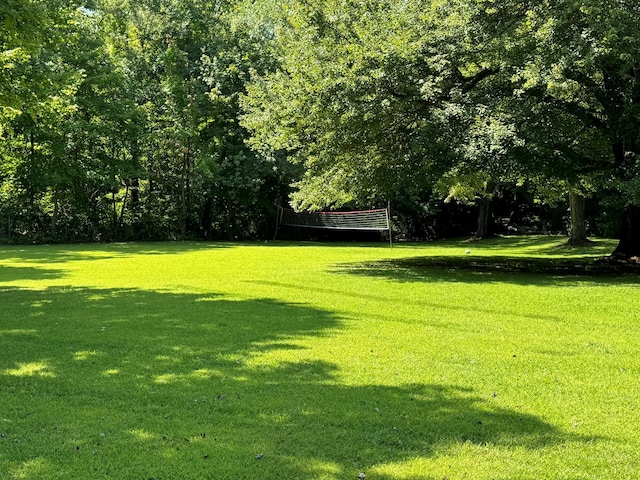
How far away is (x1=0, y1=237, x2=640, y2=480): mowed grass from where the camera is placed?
345cm

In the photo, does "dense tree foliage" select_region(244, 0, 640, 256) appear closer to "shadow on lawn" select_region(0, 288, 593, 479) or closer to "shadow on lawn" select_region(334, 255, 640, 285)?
"shadow on lawn" select_region(334, 255, 640, 285)

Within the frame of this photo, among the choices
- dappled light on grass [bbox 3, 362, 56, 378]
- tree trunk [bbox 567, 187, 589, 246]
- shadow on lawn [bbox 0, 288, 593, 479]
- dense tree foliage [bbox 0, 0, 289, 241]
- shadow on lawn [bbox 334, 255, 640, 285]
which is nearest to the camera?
shadow on lawn [bbox 0, 288, 593, 479]

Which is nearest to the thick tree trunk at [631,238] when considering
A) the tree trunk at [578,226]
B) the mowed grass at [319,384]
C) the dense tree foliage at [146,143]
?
the mowed grass at [319,384]

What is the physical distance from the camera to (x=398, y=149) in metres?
13.8

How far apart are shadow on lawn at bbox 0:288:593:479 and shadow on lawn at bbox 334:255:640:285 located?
6.82 meters

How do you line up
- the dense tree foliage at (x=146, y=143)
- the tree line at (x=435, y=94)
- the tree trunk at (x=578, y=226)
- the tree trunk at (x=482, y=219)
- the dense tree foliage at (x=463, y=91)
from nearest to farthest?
the tree line at (x=435, y=94) → the dense tree foliage at (x=463, y=91) → the tree trunk at (x=578, y=226) → the dense tree foliage at (x=146, y=143) → the tree trunk at (x=482, y=219)

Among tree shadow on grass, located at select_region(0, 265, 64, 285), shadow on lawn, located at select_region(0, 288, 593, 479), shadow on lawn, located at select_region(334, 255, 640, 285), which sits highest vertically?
shadow on lawn, located at select_region(334, 255, 640, 285)

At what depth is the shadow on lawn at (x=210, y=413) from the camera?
3400mm

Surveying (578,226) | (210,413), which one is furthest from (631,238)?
(210,413)

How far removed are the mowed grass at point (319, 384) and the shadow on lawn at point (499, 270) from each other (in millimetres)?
2092

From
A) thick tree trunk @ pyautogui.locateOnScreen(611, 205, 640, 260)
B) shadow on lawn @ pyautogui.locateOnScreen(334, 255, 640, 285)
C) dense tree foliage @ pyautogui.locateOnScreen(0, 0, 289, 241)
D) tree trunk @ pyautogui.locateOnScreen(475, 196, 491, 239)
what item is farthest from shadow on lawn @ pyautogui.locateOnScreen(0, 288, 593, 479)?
tree trunk @ pyautogui.locateOnScreen(475, 196, 491, 239)

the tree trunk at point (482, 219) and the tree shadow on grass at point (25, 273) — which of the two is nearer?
the tree shadow on grass at point (25, 273)

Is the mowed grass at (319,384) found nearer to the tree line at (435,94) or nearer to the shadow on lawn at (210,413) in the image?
the shadow on lawn at (210,413)

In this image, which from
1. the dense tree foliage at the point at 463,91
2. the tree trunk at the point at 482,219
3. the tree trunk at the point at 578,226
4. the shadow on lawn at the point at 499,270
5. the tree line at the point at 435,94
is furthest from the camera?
the tree trunk at the point at 482,219
